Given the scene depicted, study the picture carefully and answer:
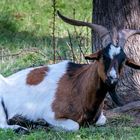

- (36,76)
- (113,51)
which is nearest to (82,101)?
(36,76)

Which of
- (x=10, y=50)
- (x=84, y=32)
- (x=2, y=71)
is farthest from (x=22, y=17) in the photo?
(x=2, y=71)

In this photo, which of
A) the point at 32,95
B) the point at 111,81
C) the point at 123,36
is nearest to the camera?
the point at 111,81

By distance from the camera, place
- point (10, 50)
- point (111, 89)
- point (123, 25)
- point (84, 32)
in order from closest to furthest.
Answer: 1. point (111, 89)
2. point (123, 25)
3. point (10, 50)
4. point (84, 32)

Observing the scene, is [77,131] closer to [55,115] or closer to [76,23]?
[55,115]

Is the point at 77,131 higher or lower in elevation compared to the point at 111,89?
lower

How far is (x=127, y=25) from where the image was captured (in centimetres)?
949

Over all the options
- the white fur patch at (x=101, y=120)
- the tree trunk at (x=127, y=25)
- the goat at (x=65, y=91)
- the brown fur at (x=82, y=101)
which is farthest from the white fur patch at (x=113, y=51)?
the tree trunk at (x=127, y=25)

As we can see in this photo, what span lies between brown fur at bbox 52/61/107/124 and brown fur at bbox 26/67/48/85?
1.40 ft

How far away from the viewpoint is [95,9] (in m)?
9.70

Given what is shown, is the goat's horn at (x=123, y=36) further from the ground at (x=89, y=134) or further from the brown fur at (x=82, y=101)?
the ground at (x=89, y=134)

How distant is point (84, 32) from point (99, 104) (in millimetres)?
7084

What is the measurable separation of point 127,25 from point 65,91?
1.59 meters

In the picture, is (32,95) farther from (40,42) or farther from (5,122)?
(40,42)

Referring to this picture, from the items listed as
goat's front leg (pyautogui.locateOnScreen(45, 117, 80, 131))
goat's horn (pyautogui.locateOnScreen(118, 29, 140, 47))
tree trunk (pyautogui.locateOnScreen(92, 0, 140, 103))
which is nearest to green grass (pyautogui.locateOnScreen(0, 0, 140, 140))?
goat's front leg (pyautogui.locateOnScreen(45, 117, 80, 131))
